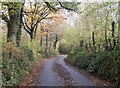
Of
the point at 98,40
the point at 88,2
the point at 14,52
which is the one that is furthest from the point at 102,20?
the point at 14,52

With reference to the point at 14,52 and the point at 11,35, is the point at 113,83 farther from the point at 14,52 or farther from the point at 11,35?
the point at 11,35

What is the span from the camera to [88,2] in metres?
23.7

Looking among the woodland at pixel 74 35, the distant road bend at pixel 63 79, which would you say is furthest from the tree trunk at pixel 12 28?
the distant road bend at pixel 63 79

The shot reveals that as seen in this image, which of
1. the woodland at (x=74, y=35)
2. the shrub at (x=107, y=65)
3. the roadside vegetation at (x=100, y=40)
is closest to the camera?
the woodland at (x=74, y=35)

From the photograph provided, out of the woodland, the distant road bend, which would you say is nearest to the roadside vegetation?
the woodland

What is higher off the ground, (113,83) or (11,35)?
(11,35)

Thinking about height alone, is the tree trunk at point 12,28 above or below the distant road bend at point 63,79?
above

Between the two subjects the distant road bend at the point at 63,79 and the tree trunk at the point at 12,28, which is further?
the tree trunk at the point at 12,28

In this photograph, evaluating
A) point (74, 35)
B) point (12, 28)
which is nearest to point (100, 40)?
point (74, 35)

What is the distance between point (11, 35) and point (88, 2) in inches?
380

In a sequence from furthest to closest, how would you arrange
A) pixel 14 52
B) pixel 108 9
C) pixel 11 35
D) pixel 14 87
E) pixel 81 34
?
1. pixel 81 34
2. pixel 108 9
3. pixel 11 35
4. pixel 14 52
5. pixel 14 87

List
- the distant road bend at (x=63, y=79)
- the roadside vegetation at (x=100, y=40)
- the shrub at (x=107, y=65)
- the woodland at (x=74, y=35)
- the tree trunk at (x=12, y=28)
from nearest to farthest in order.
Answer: the distant road bend at (x=63, y=79) < the woodland at (x=74, y=35) < the shrub at (x=107, y=65) < the roadside vegetation at (x=100, y=40) < the tree trunk at (x=12, y=28)

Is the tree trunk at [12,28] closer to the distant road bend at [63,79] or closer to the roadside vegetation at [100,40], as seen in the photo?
the distant road bend at [63,79]

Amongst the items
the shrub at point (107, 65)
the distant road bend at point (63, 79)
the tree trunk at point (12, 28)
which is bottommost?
the distant road bend at point (63, 79)
